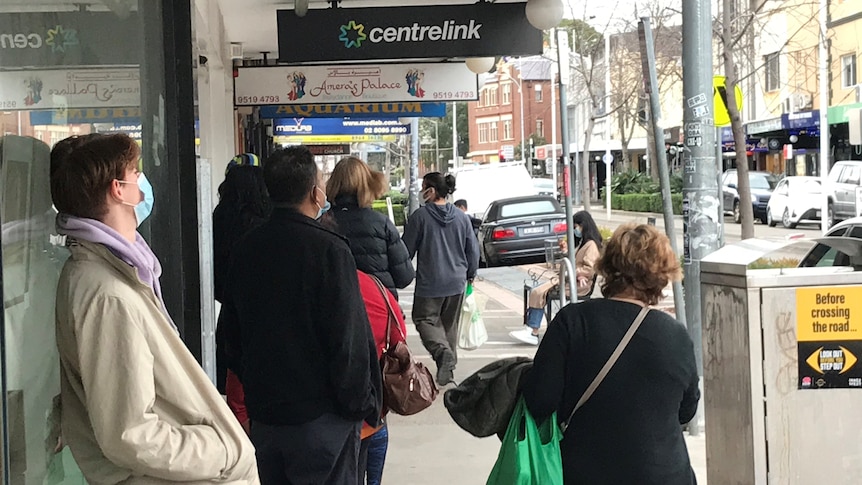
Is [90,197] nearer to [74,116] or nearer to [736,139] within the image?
[74,116]

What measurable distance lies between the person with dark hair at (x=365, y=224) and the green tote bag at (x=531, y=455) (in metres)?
2.68

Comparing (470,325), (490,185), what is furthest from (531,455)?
(490,185)

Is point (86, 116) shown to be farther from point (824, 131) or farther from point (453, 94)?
point (824, 131)

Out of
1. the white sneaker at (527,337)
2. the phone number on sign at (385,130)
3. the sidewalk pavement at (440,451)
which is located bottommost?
the sidewalk pavement at (440,451)

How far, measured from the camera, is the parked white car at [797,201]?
30.0m

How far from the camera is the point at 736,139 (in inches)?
629

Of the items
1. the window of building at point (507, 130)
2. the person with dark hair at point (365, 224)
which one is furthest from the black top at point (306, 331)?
the window of building at point (507, 130)

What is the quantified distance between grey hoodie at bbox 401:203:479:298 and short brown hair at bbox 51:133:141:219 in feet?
21.2

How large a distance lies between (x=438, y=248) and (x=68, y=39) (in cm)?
581

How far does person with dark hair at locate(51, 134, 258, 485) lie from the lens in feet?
7.45

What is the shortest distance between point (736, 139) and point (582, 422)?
44.4 ft

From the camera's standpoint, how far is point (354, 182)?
602 centimetres

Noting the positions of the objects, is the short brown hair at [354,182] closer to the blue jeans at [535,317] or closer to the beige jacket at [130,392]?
the beige jacket at [130,392]

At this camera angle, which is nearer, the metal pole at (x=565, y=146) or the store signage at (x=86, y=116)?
the store signage at (x=86, y=116)
